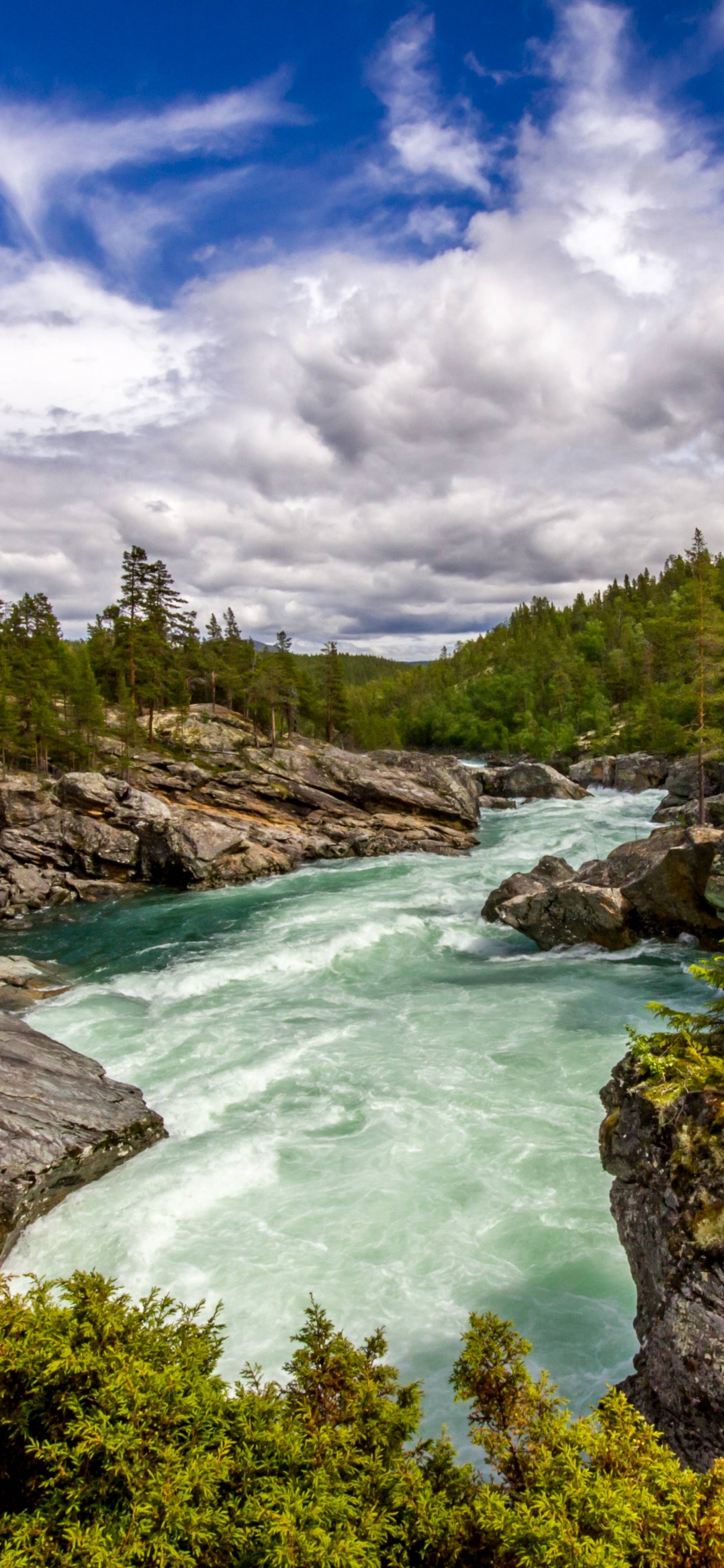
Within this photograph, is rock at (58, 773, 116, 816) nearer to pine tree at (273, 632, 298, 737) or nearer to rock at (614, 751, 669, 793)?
pine tree at (273, 632, 298, 737)

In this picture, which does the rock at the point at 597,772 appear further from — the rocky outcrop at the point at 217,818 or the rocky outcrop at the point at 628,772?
the rocky outcrop at the point at 217,818

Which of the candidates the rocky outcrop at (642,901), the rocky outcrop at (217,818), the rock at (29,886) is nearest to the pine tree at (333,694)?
the rocky outcrop at (217,818)

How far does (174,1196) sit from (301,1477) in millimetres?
9957

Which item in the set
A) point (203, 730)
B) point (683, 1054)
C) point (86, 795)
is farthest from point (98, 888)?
point (683, 1054)

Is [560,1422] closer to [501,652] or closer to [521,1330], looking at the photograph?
[521,1330]

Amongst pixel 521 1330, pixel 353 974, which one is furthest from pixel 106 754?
pixel 521 1330

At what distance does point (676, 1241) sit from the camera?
7.77m

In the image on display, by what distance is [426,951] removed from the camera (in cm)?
2964

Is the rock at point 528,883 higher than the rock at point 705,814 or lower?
lower

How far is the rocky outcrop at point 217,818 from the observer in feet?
144

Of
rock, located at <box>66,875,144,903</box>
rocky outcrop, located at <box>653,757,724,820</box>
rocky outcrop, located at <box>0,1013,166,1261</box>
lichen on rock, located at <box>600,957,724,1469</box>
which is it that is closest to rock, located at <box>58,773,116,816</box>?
rock, located at <box>66,875,144,903</box>

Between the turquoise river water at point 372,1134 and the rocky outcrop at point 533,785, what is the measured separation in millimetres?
46800

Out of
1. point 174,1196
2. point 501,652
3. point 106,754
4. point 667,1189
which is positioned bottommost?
point 174,1196

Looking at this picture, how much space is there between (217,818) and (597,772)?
50.5 meters
